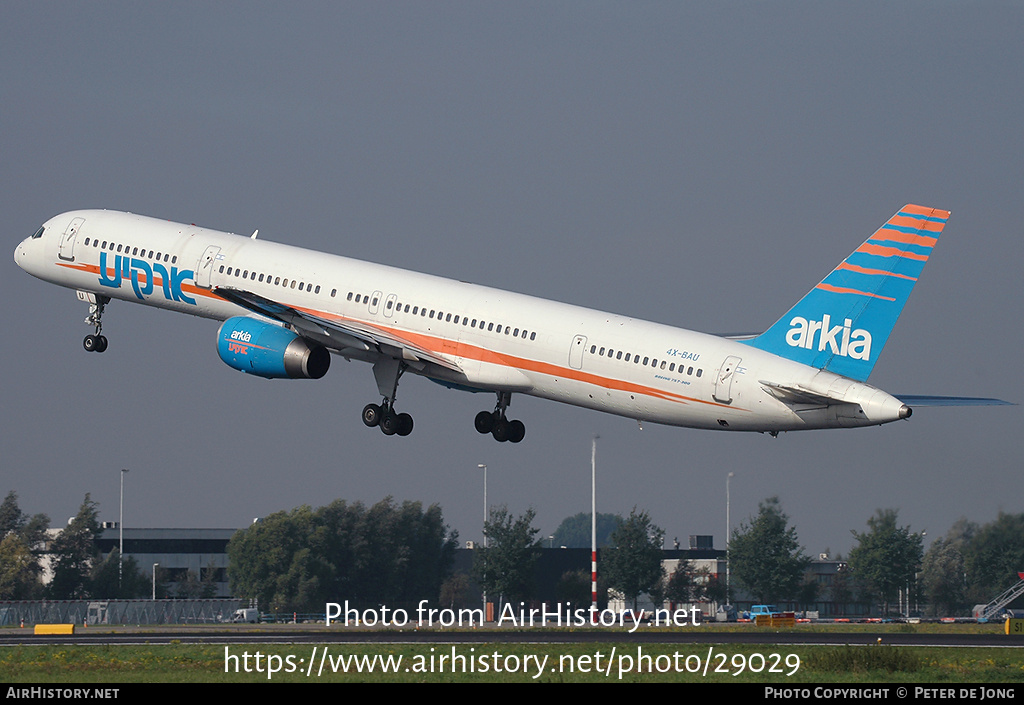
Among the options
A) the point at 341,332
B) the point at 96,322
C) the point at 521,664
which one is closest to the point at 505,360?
the point at 341,332

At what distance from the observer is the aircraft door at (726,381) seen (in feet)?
171

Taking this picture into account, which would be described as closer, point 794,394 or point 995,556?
point 794,394

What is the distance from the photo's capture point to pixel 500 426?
6384cm

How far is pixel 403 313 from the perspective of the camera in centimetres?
5981

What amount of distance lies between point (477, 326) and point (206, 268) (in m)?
12.6

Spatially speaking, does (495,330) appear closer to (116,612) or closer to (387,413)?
(387,413)

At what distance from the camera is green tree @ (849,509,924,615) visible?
115 m

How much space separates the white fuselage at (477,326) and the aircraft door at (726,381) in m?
0.03

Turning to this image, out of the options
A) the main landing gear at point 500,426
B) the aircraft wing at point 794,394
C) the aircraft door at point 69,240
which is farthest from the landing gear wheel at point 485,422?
the aircraft door at point 69,240

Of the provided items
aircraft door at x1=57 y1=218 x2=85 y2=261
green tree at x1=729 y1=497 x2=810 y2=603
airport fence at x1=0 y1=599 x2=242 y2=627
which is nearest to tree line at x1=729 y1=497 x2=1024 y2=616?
green tree at x1=729 y1=497 x2=810 y2=603
